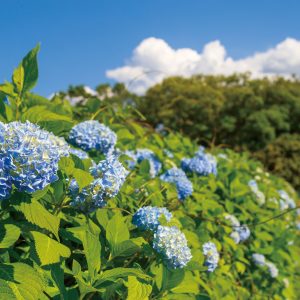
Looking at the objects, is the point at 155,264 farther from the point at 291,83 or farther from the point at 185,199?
the point at 291,83

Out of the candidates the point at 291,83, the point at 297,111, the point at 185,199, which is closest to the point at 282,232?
the point at 185,199

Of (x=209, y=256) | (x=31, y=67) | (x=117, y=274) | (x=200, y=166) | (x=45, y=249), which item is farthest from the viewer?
(x=200, y=166)

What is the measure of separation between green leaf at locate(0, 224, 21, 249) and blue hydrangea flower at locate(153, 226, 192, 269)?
2.08 feet

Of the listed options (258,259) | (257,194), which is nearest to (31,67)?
(258,259)

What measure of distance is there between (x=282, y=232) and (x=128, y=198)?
11.1 feet

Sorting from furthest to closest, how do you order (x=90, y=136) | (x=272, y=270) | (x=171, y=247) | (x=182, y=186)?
(x=272, y=270) → (x=182, y=186) → (x=90, y=136) → (x=171, y=247)

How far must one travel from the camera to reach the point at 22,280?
1437 mm

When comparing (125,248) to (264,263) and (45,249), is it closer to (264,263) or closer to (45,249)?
(45,249)

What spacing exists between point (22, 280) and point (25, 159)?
36 cm

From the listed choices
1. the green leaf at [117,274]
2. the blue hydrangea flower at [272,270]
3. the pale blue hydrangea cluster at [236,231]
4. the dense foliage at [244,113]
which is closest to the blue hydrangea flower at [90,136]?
the green leaf at [117,274]

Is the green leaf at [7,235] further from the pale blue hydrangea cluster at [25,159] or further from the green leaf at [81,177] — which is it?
the green leaf at [81,177]

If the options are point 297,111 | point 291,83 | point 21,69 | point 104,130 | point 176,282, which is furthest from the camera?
point 291,83

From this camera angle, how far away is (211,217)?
3.74m

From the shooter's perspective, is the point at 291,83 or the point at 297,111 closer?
the point at 297,111
